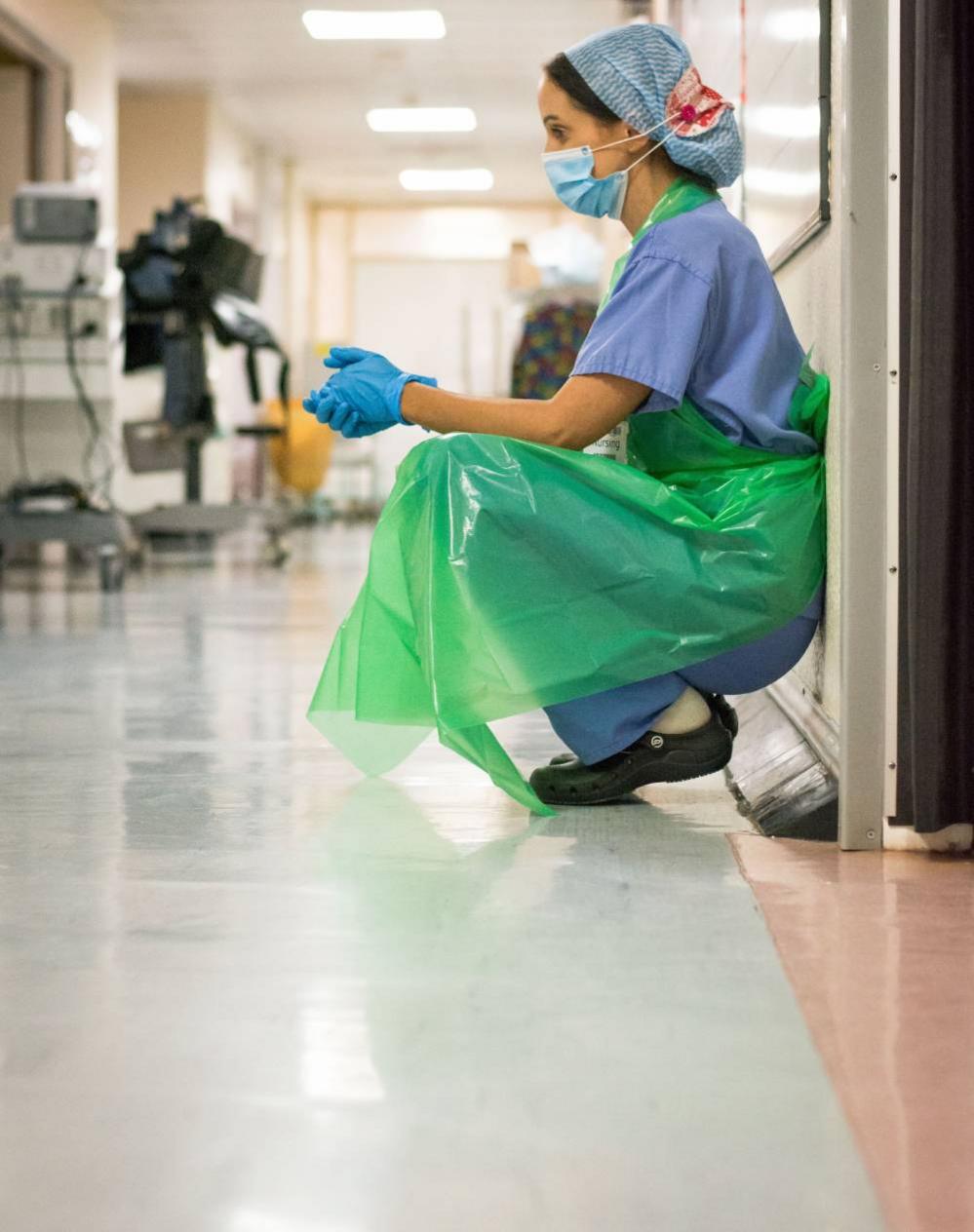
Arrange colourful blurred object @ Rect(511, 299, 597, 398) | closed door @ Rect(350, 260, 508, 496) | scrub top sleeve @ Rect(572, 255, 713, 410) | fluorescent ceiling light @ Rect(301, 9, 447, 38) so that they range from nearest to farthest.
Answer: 1. scrub top sleeve @ Rect(572, 255, 713, 410)
2. colourful blurred object @ Rect(511, 299, 597, 398)
3. fluorescent ceiling light @ Rect(301, 9, 447, 38)
4. closed door @ Rect(350, 260, 508, 496)

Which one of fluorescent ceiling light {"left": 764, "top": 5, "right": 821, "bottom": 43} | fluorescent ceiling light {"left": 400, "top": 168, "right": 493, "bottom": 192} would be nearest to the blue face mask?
fluorescent ceiling light {"left": 764, "top": 5, "right": 821, "bottom": 43}

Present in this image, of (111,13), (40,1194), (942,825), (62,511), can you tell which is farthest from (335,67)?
(40,1194)

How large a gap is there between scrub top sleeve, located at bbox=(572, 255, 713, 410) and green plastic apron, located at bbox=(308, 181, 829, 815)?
Result: 101mm

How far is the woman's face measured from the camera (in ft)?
6.10

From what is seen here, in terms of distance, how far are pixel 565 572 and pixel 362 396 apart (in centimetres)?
30

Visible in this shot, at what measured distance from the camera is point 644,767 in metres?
1.83

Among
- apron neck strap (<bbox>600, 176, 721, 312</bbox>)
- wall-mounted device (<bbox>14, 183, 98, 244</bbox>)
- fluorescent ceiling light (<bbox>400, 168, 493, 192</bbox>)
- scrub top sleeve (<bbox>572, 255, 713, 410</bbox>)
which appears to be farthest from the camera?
fluorescent ceiling light (<bbox>400, 168, 493, 192</bbox>)

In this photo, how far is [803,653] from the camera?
74.8 inches

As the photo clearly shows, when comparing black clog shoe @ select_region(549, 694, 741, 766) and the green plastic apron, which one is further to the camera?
black clog shoe @ select_region(549, 694, 741, 766)

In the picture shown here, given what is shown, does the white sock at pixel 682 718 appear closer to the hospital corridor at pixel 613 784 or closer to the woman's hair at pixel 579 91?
the hospital corridor at pixel 613 784

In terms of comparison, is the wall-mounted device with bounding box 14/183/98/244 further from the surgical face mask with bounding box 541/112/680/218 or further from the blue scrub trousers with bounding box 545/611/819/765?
the blue scrub trousers with bounding box 545/611/819/765

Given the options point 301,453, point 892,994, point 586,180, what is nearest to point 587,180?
point 586,180

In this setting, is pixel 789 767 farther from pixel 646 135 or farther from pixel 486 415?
pixel 646 135

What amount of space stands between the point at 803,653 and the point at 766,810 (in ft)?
0.78
